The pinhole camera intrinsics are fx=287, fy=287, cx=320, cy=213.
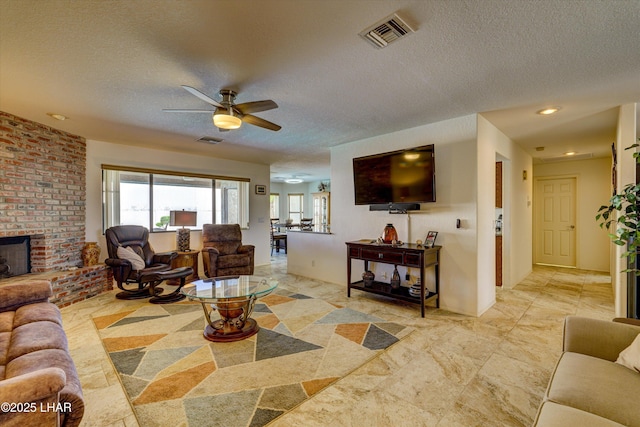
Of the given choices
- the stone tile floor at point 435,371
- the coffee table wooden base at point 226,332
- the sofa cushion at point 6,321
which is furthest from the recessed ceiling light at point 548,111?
the sofa cushion at point 6,321

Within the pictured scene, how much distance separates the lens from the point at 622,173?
2934 mm

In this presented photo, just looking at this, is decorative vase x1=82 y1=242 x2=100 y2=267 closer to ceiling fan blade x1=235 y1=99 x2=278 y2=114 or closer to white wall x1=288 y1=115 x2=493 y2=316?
ceiling fan blade x1=235 y1=99 x2=278 y2=114

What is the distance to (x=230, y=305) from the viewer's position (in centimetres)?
279

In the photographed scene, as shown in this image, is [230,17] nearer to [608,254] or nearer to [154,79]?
[154,79]

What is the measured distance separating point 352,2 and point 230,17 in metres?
0.71

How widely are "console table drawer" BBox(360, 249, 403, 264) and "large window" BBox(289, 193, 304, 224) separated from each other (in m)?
7.48

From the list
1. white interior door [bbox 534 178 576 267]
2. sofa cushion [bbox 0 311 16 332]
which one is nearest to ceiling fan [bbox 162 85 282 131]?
sofa cushion [bbox 0 311 16 332]

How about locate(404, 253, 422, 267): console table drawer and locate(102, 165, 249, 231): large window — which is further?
locate(102, 165, 249, 231): large window

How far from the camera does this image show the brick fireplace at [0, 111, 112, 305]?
11.2 feet

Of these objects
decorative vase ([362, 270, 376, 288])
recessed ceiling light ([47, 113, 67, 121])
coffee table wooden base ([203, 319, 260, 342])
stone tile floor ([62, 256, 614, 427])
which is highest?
recessed ceiling light ([47, 113, 67, 121])

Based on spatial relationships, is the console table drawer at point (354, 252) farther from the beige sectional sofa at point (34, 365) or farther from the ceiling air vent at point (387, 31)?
the beige sectional sofa at point (34, 365)

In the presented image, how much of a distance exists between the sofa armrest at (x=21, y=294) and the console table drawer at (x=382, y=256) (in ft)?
10.6

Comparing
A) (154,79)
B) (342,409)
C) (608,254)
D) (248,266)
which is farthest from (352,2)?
(608,254)

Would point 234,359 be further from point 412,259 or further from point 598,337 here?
point 598,337
